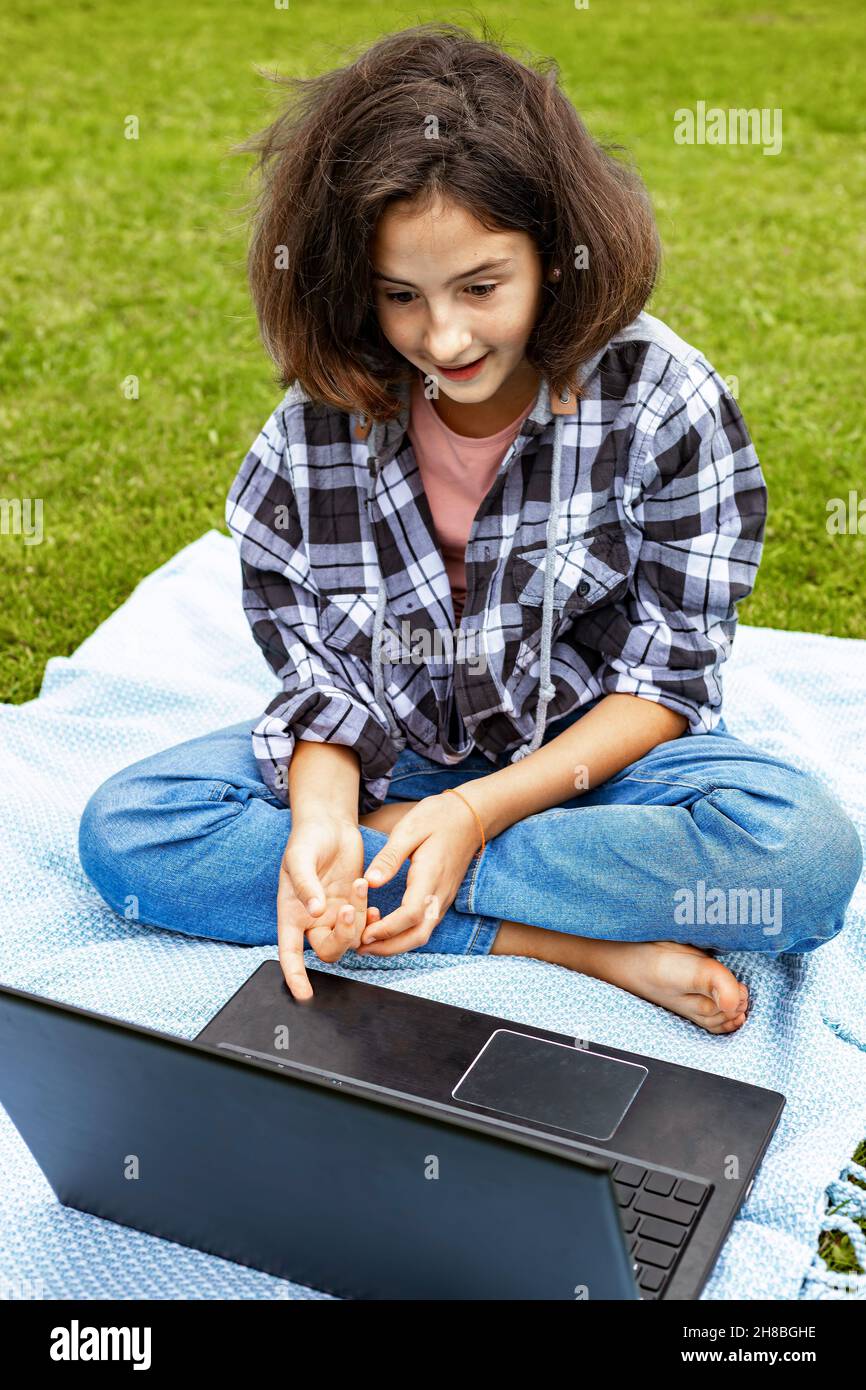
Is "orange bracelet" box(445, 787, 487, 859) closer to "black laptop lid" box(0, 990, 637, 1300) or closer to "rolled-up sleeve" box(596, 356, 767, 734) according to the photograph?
"rolled-up sleeve" box(596, 356, 767, 734)

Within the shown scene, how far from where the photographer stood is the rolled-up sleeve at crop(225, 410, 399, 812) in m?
1.85

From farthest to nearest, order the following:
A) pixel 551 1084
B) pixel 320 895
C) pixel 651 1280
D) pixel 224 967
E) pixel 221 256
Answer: pixel 221 256 → pixel 224 967 → pixel 320 895 → pixel 551 1084 → pixel 651 1280

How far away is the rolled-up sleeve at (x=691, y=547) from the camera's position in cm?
177

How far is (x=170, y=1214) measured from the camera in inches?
52.9

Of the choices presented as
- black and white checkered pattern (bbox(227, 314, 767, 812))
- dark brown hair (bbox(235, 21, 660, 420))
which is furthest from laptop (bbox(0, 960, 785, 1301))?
dark brown hair (bbox(235, 21, 660, 420))

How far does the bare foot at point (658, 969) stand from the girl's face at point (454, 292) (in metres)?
0.67

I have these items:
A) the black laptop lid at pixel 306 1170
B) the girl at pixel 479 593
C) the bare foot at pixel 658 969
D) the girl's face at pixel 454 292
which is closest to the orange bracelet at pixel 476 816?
the girl at pixel 479 593

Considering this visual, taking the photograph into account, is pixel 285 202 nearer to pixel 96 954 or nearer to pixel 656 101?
pixel 96 954

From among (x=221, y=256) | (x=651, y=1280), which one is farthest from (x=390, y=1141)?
(x=221, y=256)

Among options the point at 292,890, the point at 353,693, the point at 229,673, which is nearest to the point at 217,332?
the point at 229,673

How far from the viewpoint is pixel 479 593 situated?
1858mm

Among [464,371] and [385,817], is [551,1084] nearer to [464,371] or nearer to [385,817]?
[385,817]

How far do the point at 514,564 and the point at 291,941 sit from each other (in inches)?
22.5

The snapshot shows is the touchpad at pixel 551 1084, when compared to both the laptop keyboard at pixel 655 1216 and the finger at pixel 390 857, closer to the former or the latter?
the laptop keyboard at pixel 655 1216
